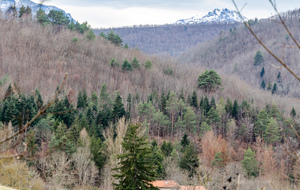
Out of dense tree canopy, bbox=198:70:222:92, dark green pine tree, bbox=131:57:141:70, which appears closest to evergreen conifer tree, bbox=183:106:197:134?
dense tree canopy, bbox=198:70:222:92

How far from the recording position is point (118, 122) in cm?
3316

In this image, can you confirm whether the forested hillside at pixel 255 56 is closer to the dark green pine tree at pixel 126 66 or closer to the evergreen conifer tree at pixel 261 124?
the dark green pine tree at pixel 126 66

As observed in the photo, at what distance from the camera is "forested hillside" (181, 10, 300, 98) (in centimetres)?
10319

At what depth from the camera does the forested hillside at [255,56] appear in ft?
339

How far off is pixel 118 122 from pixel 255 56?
→ 96037mm

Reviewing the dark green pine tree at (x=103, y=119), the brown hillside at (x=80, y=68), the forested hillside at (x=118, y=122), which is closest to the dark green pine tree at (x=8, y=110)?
the forested hillside at (x=118, y=122)

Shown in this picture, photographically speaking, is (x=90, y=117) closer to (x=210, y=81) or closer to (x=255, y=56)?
(x=210, y=81)

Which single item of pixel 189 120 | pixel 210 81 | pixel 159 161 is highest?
pixel 210 81

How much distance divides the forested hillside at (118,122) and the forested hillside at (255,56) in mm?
7645

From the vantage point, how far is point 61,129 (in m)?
25.4

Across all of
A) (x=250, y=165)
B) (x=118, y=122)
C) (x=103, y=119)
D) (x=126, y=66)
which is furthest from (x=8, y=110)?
(x=126, y=66)

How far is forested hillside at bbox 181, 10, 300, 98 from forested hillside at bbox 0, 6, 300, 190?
7.64 meters

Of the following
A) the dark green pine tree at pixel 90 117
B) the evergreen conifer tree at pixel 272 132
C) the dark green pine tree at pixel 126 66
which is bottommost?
the evergreen conifer tree at pixel 272 132

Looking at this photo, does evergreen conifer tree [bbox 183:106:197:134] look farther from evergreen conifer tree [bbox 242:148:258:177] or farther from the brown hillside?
the brown hillside
